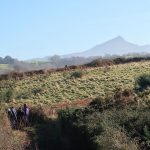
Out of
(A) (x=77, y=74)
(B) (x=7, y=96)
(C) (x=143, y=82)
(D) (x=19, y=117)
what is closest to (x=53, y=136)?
(D) (x=19, y=117)

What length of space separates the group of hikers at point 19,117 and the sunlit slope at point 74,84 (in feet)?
35.6

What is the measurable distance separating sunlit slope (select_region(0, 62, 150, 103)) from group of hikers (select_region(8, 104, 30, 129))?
10856 mm

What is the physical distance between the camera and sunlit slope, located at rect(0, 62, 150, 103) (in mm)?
47250

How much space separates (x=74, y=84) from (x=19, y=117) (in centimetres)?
1954

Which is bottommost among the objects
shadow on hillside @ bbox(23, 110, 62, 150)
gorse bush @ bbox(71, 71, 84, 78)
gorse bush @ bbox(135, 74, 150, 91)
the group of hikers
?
shadow on hillside @ bbox(23, 110, 62, 150)

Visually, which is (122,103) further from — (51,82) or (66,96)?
(51,82)

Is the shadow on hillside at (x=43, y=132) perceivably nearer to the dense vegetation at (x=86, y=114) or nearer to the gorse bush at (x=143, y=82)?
the dense vegetation at (x=86, y=114)

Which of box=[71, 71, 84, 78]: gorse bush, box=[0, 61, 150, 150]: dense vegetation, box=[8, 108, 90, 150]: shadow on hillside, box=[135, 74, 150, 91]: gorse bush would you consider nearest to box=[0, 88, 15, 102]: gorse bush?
box=[0, 61, 150, 150]: dense vegetation

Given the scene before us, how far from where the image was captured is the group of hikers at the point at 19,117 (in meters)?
31.8

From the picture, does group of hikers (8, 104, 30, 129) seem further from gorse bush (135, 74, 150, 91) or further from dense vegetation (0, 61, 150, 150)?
gorse bush (135, 74, 150, 91)

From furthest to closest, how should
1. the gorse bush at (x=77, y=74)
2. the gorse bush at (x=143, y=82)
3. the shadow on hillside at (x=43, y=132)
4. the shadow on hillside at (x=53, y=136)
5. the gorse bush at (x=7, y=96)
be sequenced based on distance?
1. the gorse bush at (x=77, y=74)
2. the gorse bush at (x=7, y=96)
3. the gorse bush at (x=143, y=82)
4. the shadow on hillside at (x=43, y=132)
5. the shadow on hillside at (x=53, y=136)

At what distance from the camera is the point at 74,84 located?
52.5 m

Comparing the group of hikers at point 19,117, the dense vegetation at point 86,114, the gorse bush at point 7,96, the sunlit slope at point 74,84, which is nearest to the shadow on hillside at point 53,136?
the dense vegetation at point 86,114

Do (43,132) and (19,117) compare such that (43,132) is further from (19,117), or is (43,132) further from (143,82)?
(143,82)
